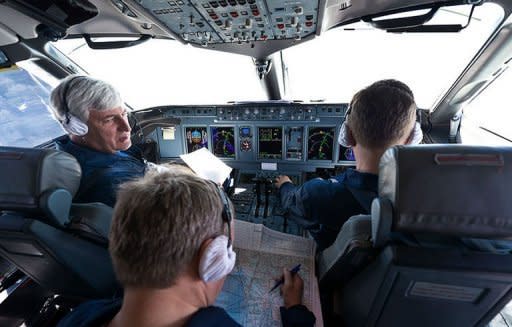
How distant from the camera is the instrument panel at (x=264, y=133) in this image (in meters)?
2.44

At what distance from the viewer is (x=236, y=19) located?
1.62m

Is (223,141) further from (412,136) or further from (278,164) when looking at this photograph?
(412,136)

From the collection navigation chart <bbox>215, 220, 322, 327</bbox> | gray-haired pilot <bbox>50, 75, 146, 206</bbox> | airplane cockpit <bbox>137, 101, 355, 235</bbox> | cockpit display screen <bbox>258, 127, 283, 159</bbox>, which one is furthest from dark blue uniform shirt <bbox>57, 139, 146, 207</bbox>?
cockpit display screen <bbox>258, 127, 283, 159</bbox>

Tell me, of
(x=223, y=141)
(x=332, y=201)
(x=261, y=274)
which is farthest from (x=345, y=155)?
(x=261, y=274)

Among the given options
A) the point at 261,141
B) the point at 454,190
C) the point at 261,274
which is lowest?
the point at 261,274

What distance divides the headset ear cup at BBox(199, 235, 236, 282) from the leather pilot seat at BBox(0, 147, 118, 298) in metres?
0.69

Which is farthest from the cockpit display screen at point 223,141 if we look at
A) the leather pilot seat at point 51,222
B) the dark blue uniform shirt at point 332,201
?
the leather pilot seat at point 51,222

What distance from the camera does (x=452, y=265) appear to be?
0.72 m

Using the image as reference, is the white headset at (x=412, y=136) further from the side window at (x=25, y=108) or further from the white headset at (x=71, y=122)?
the side window at (x=25, y=108)

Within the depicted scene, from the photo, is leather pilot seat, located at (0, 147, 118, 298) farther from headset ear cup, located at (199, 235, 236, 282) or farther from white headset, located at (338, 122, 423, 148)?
white headset, located at (338, 122, 423, 148)

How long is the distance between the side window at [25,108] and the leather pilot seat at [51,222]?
1.67 meters

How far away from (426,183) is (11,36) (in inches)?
110

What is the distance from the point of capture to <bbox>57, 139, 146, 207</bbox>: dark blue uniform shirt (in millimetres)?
1297

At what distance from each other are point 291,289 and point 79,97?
1.48 m
